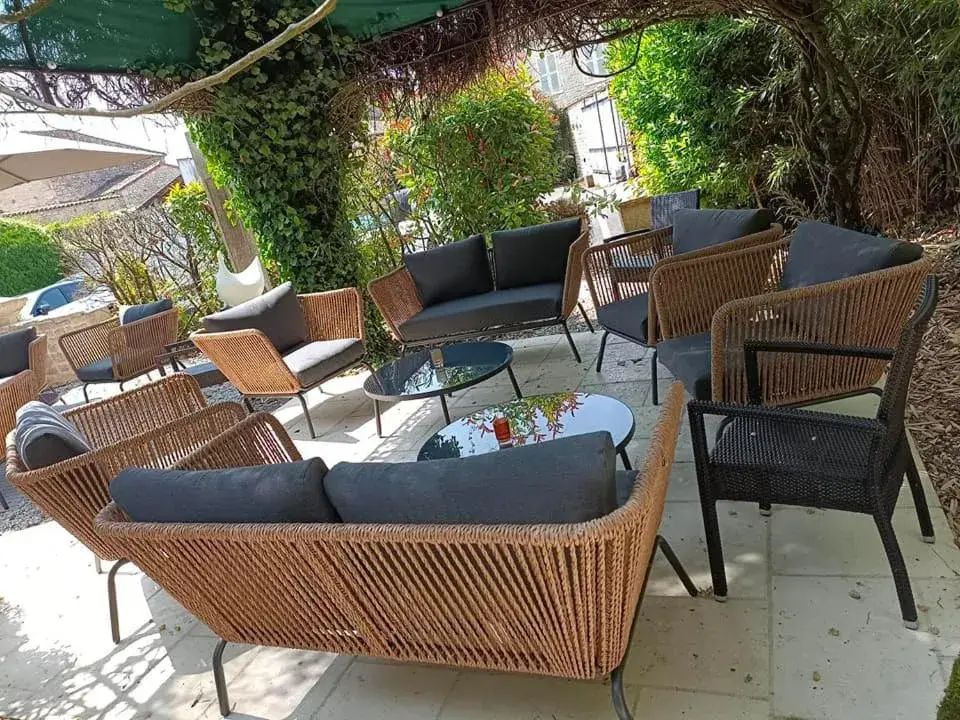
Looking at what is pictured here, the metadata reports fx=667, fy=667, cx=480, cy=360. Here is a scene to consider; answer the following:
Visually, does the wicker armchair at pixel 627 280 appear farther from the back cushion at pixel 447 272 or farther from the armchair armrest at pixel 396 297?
the armchair armrest at pixel 396 297

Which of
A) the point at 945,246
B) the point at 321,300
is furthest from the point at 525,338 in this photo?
the point at 945,246

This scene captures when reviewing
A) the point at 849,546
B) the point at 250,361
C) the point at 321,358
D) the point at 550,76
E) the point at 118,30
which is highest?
the point at 550,76

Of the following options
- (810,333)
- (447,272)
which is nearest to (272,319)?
(447,272)

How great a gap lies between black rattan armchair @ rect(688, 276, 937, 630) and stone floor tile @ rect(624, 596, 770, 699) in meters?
0.09

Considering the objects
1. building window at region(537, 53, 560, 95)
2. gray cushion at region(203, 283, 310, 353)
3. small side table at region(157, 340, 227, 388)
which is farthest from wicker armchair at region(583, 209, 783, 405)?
building window at region(537, 53, 560, 95)

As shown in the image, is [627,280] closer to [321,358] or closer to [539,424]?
[539,424]

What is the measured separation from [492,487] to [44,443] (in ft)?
5.29

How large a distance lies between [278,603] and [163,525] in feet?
1.11

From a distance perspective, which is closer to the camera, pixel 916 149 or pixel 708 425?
pixel 708 425

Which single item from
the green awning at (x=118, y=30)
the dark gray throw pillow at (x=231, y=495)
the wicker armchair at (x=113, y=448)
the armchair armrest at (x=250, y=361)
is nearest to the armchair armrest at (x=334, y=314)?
the armchair armrest at (x=250, y=361)

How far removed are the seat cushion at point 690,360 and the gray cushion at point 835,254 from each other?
1.43 feet

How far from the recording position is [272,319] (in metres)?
4.20

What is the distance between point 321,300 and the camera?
14.6ft

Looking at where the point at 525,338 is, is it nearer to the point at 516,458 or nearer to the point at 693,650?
the point at 693,650
